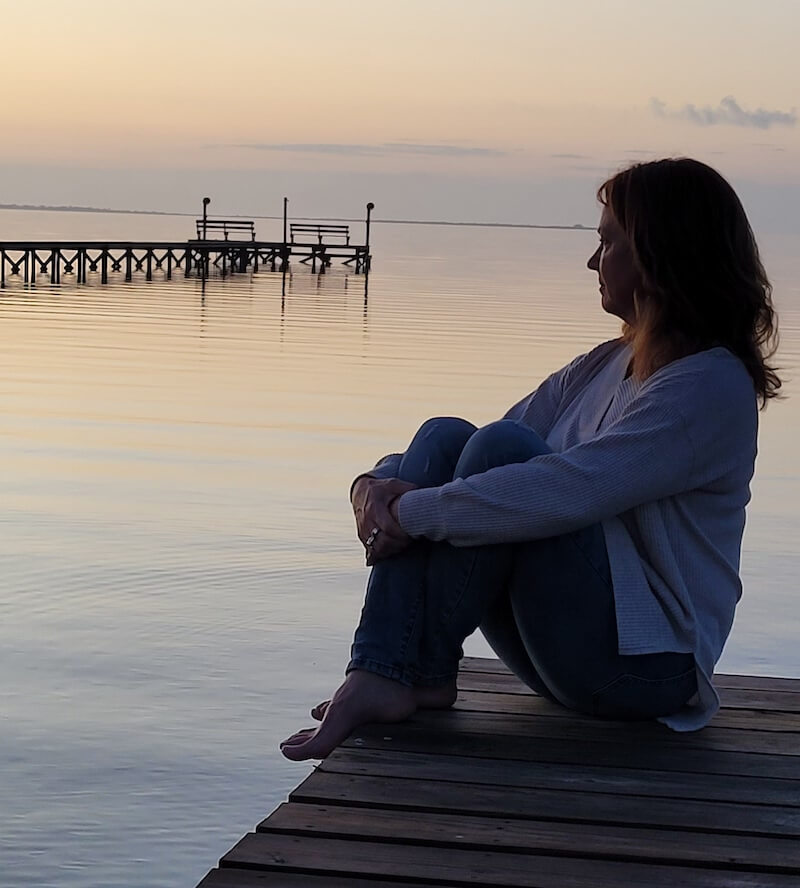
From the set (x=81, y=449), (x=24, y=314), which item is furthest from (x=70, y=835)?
(x=24, y=314)

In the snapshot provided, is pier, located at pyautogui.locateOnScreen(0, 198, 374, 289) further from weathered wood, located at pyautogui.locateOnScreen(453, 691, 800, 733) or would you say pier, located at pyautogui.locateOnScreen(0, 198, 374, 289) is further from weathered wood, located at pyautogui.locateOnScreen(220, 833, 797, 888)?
weathered wood, located at pyautogui.locateOnScreen(220, 833, 797, 888)

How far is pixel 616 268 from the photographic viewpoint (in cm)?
268

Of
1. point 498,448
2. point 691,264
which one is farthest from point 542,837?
point 691,264

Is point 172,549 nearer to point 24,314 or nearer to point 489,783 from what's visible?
point 489,783

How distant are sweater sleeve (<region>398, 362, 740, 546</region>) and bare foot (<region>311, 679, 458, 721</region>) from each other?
0.38 m

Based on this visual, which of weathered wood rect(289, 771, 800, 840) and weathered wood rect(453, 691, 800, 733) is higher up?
weathered wood rect(289, 771, 800, 840)

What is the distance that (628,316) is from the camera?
2760 mm

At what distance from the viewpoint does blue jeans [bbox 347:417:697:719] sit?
259 cm

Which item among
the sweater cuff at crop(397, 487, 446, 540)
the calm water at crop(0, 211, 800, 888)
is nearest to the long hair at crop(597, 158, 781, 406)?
the sweater cuff at crop(397, 487, 446, 540)

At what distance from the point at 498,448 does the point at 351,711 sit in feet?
1.72

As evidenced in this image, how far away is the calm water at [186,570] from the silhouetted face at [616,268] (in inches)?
66.5

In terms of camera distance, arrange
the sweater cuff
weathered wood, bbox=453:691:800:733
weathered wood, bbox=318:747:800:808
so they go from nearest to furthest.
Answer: weathered wood, bbox=318:747:800:808 → the sweater cuff → weathered wood, bbox=453:691:800:733

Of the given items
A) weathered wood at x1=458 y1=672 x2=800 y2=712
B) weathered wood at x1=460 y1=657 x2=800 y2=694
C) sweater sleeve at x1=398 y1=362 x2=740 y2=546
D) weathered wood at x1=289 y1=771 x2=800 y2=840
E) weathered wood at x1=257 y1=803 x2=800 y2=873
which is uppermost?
sweater sleeve at x1=398 y1=362 x2=740 y2=546

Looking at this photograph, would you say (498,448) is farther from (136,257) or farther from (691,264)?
(136,257)
